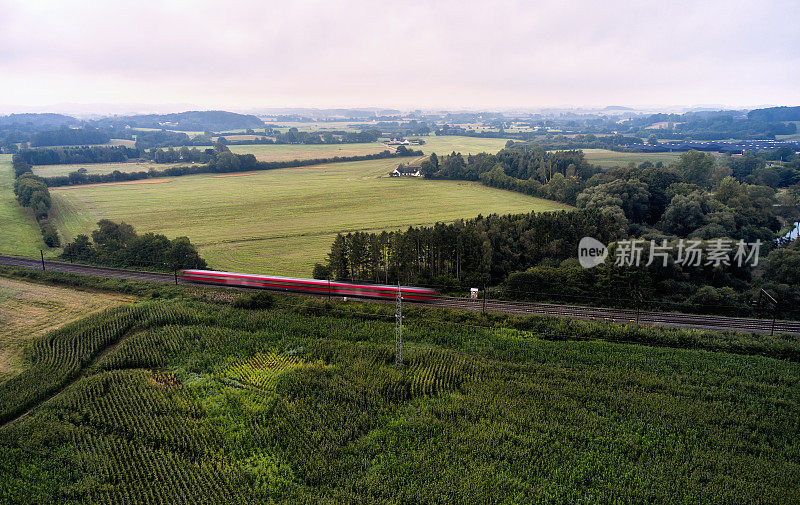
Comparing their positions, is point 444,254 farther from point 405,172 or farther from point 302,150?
point 302,150

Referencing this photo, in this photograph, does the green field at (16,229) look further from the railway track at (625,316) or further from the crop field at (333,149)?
the crop field at (333,149)

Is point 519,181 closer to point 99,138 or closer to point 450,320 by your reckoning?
point 450,320

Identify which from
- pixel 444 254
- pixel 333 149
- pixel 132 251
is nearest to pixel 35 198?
pixel 132 251

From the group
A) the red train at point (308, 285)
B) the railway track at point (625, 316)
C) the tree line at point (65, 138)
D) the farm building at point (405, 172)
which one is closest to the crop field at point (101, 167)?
the tree line at point (65, 138)

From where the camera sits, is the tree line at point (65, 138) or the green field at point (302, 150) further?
the tree line at point (65, 138)

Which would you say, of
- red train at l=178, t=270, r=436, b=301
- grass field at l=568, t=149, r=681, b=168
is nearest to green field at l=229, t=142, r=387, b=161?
grass field at l=568, t=149, r=681, b=168

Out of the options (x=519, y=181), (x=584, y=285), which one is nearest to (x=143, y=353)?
(x=584, y=285)
